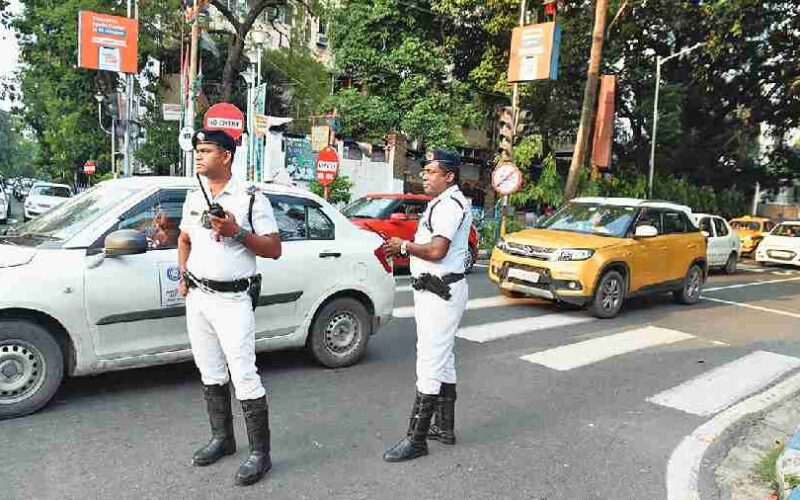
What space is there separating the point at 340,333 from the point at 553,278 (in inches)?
158

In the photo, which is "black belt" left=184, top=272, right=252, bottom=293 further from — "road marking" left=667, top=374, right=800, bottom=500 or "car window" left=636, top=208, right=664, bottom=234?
"car window" left=636, top=208, right=664, bottom=234

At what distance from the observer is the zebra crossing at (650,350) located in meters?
5.84

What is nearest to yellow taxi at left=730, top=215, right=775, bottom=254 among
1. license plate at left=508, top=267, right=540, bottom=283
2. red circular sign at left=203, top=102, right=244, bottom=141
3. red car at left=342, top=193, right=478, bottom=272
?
red car at left=342, top=193, right=478, bottom=272

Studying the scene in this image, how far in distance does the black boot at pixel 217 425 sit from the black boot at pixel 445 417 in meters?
1.32

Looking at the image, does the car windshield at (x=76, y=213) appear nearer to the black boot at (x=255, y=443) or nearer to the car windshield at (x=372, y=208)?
the black boot at (x=255, y=443)

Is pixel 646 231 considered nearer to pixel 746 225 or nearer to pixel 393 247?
pixel 393 247

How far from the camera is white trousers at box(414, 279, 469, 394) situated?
392 centimetres

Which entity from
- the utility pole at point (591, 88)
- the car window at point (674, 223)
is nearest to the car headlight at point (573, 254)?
the car window at point (674, 223)

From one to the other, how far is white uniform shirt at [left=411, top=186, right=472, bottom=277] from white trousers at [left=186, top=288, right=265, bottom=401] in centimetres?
107

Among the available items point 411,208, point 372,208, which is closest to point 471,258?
point 411,208

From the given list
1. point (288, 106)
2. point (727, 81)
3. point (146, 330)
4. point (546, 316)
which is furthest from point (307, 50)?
point (146, 330)

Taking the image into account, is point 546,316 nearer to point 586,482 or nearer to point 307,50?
point 586,482

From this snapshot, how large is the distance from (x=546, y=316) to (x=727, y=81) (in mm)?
27562

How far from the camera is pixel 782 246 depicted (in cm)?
2014
